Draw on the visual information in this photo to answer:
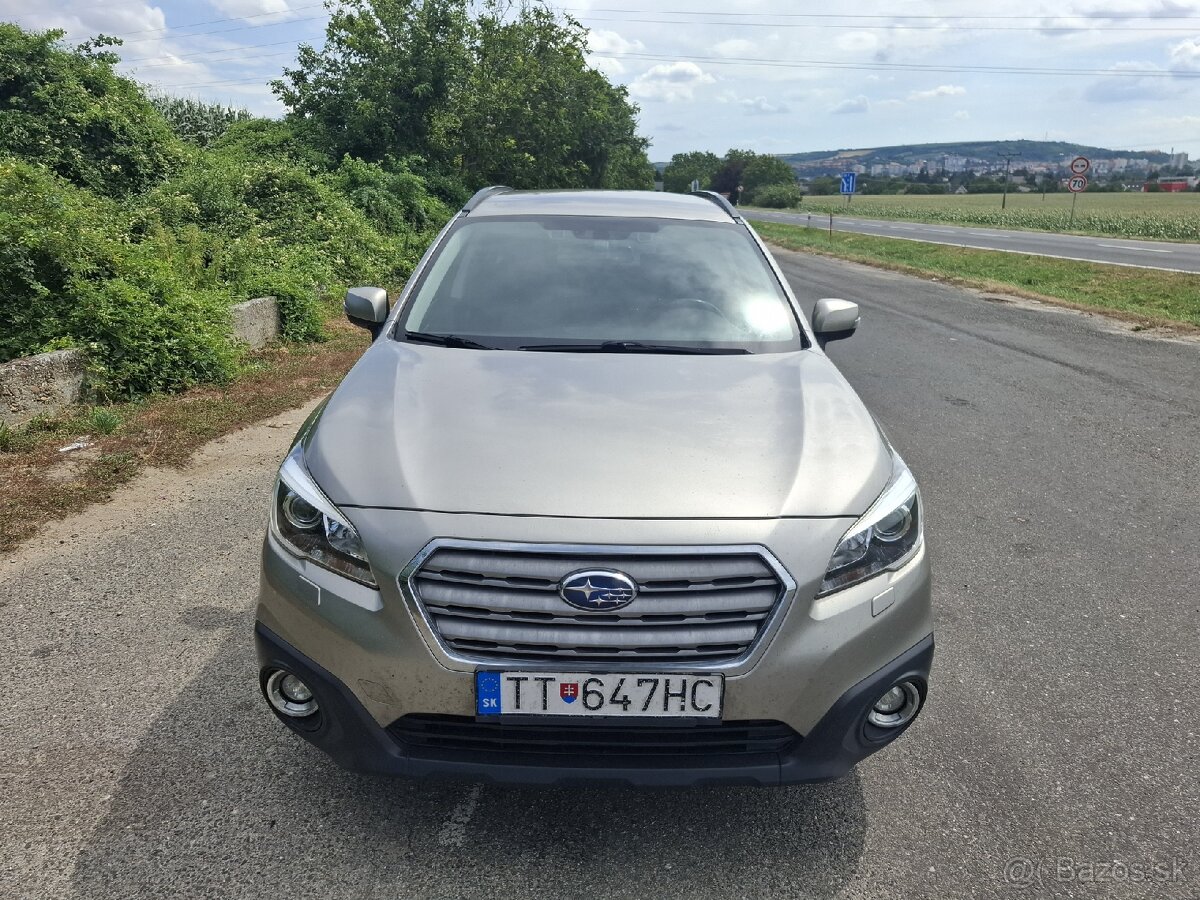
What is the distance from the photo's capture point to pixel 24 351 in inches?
257

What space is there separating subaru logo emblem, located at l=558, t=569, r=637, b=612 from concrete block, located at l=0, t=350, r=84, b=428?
200 inches

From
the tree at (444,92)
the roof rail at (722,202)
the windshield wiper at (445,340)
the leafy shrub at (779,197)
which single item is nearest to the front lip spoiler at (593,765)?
the windshield wiper at (445,340)

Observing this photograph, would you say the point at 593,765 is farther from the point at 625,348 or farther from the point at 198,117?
the point at 198,117

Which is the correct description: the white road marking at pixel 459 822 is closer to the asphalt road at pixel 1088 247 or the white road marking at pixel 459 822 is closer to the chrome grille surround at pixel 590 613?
the chrome grille surround at pixel 590 613

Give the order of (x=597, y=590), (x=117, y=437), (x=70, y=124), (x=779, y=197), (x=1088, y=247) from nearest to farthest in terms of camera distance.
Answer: (x=597, y=590), (x=117, y=437), (x=70, y=124), (x=1088, y=247), (x=779, y=197)

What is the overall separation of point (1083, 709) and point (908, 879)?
1161 millimetres

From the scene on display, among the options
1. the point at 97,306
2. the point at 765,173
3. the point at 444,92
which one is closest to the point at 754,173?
the point at 765,173

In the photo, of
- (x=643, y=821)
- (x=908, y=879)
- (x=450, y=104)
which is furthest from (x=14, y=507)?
(x=450, y=104)

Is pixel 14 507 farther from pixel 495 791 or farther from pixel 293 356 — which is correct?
pixel 293 356

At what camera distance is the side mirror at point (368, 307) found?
363cm

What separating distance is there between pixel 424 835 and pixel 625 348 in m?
1.66

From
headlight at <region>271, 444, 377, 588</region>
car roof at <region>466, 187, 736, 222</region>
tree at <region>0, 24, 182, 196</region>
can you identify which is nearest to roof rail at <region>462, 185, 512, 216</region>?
car roof at <region>466, 187, 736, 222</region>

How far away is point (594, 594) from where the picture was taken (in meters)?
2.04

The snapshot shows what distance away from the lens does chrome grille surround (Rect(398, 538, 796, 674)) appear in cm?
205
